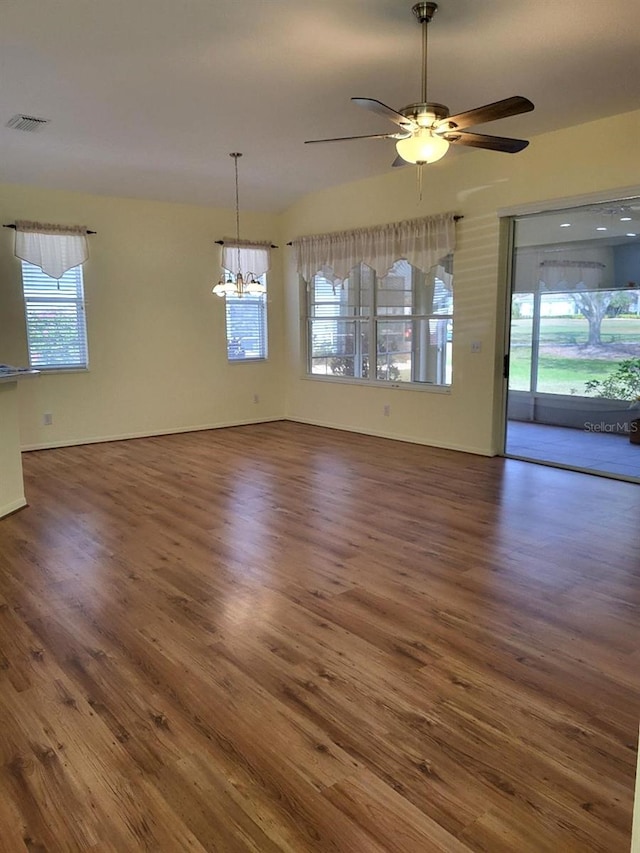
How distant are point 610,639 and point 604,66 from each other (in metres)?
3.43

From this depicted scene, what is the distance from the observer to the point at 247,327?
8.25m

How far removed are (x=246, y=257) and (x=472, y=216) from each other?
3126mm

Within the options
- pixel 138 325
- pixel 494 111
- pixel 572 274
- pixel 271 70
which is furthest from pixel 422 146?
pixel 138 325

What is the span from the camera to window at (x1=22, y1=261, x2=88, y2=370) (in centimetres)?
655

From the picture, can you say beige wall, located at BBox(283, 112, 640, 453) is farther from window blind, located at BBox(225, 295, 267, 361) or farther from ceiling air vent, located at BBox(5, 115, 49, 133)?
ceiling air vent, located at BBox(5, 115, 49, 133)

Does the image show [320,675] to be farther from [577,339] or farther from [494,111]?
[577,339]

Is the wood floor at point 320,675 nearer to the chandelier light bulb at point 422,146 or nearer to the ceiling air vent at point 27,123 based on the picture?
the chandelier light bulb at point 422,146

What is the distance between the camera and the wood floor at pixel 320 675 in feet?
5.58

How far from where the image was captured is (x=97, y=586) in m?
3.20

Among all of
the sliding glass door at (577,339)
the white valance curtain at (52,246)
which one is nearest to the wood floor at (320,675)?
the sliding glass door at (577,339)

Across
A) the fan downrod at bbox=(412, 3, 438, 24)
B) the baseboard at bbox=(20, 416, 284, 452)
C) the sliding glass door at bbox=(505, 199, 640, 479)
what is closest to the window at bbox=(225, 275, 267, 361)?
the baseboard at bbox=(20, 416, 284, 452)

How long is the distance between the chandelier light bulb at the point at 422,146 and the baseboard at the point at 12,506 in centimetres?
352

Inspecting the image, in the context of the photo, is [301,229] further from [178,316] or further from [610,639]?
[610,639]

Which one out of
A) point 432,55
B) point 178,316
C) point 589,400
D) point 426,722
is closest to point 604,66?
point 432,55
